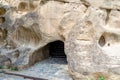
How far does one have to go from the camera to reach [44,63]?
726cm

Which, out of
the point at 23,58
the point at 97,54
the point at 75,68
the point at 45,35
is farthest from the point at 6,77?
the point at 97,54

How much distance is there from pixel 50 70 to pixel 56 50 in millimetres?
1137

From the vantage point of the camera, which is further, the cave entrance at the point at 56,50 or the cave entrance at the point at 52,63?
the cave entrance at the point at 56,50

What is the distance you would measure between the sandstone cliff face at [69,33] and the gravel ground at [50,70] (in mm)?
221

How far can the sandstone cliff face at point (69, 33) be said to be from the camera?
18.5 feet

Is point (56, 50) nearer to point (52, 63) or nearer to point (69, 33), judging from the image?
point (52, 63)

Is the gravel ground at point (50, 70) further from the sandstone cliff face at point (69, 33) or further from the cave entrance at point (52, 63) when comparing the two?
the sandstone cliff face at point (69, 33)

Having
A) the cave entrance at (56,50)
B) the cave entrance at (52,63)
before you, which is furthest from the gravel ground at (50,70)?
the cave entrance at (56,50)

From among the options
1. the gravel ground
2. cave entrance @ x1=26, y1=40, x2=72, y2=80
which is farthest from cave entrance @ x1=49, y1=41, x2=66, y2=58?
the gravel ground

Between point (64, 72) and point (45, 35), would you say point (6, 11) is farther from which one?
point (64, 72)

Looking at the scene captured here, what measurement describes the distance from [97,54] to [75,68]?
0.56 metres

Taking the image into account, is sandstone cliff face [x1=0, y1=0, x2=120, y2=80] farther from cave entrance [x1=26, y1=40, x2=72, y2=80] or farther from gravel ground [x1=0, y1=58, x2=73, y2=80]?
gravel ground [x1=0, y1=58, x2=73, y2=80]

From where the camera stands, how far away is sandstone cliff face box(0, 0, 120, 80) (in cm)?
564

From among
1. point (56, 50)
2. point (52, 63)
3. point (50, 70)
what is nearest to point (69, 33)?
point (50, 70)
